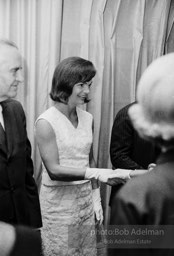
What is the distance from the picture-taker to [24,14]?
88.8 inches

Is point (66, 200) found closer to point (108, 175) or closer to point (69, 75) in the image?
point (108, 175)

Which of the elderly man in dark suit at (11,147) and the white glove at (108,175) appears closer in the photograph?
the elderly man in dark suit at (11,147)

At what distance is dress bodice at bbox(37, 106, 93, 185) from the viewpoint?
5.92 ft

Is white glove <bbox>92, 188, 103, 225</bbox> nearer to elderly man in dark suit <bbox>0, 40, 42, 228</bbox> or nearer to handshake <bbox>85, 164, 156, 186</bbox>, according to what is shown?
handshake <bbox>85, 164, 156, 186</bbox>

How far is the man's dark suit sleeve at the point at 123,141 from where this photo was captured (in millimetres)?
1893

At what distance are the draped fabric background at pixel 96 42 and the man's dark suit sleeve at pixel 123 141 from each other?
58 cm

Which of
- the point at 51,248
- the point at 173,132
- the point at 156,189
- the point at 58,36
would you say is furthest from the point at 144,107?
the point at 58,36

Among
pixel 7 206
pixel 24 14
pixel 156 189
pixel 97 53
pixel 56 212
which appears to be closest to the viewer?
pixel 156 189

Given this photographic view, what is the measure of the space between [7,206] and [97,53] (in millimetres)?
1271

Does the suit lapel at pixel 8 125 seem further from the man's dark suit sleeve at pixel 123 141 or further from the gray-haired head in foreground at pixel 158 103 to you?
the gray-haired head in foreground at pixel 158 103

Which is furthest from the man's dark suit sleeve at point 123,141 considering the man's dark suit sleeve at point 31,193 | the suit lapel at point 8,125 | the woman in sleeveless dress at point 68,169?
the suit lapel at point 8,125

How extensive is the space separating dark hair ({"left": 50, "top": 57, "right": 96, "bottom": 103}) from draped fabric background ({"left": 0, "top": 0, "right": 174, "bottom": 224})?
0.48 meters

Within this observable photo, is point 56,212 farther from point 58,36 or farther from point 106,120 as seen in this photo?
point 58,36

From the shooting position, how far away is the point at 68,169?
1.77 m
